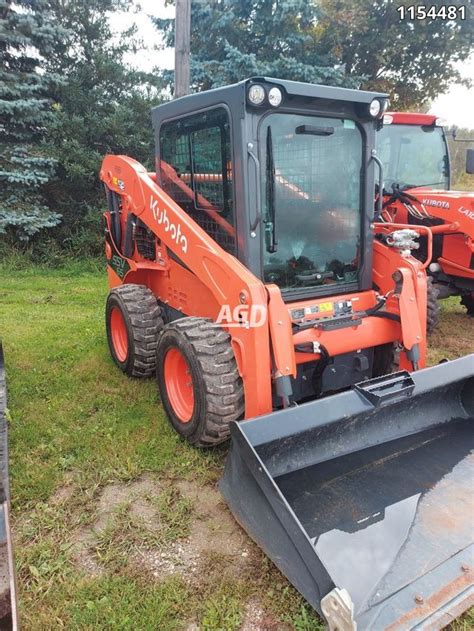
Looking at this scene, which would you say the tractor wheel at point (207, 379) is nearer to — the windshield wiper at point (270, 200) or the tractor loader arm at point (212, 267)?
the tractor loader arm at point (212, 267)

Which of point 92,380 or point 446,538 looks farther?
point 92,380

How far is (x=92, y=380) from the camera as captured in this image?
4387 mm

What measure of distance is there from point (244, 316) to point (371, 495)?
1148mm

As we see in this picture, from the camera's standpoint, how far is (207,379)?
288 cm

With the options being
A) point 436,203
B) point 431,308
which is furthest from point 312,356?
point 436,203

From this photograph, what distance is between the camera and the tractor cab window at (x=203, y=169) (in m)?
3.07

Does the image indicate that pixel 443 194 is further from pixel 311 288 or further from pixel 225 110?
pixel 225 110

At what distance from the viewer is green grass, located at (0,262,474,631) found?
211 cm

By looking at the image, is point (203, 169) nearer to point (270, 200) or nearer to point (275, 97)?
point (270, 200)

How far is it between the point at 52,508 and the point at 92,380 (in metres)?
1.73

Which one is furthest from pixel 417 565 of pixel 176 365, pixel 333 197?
pixel 333 197

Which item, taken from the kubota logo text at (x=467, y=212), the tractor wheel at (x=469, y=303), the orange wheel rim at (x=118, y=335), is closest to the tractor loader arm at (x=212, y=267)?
the orange wheel rim at (x=118, y=335)

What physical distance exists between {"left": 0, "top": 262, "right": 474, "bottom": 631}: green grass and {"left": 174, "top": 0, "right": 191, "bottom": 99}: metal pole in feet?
12.9

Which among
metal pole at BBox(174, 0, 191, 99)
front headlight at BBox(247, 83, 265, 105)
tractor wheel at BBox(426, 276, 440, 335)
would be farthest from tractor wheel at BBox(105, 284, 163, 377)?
metal pole at BBox(174, 0, 191, 99)
